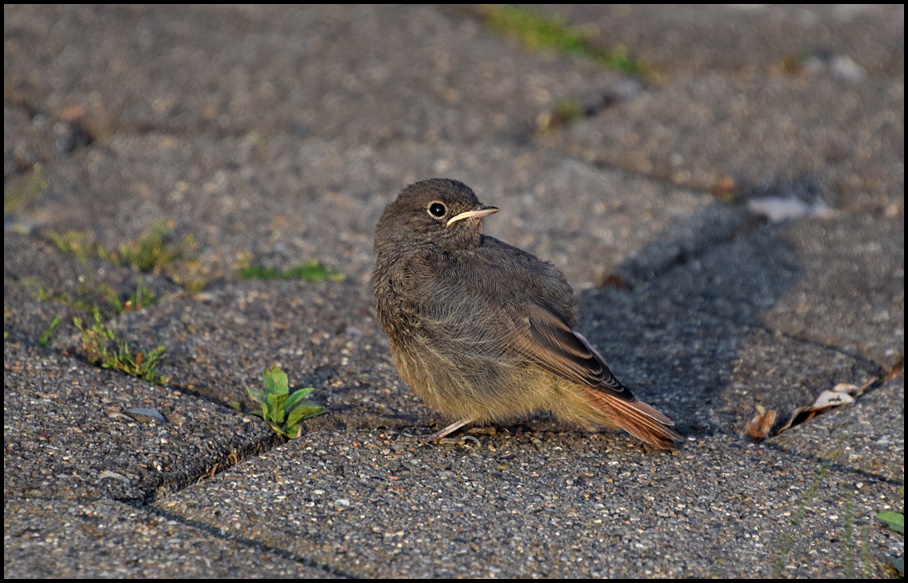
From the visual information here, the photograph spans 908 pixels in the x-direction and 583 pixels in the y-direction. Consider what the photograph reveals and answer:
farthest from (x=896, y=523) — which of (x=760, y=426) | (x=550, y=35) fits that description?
(x=550, y=35)

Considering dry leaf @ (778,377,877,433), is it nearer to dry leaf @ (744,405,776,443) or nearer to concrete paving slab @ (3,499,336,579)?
dry leaf @ (744,405,776,443)

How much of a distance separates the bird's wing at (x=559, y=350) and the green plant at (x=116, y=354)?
161 cm

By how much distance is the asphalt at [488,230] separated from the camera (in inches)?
148

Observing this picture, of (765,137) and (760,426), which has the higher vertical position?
(765,137)

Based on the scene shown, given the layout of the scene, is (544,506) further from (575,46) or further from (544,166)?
(575,46)

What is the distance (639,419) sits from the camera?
444cm

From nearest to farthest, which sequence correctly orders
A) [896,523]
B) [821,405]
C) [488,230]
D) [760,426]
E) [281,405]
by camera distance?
[896,523], [281,405], [760,426], [821,405], [488,230]

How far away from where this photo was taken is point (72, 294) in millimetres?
5566

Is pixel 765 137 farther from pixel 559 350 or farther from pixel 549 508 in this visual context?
pixel 549 508

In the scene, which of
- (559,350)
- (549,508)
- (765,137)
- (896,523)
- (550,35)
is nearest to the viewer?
(896,523)

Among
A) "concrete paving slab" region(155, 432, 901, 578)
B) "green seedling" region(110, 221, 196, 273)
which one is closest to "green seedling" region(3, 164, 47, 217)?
"green seedling" region(110, 221, 196, 273)

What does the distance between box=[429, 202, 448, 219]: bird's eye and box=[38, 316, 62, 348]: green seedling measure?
6.06 ft

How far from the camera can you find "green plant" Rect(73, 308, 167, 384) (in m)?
4.81

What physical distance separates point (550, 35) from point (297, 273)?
12.9 feet
